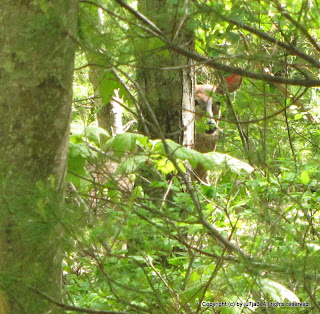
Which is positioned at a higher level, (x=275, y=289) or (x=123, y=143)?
(x=123, y=143)

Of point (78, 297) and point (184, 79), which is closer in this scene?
point (78, 297)

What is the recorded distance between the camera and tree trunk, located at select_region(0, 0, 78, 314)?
6.92ft

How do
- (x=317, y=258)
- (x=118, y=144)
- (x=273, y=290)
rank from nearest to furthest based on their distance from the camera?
(x=273, y=290)
(x=317, y=258)
(x=118, y=144)

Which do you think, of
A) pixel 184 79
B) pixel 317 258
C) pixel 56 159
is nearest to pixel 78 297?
pixel 56 159

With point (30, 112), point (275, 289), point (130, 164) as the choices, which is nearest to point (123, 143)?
point (130, 164)

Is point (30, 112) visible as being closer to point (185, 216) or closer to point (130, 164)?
point (130, 164)

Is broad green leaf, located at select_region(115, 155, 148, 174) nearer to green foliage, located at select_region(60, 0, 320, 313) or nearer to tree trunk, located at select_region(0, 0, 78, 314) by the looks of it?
green foliage, located at select_region(60, 0, 320, 313)

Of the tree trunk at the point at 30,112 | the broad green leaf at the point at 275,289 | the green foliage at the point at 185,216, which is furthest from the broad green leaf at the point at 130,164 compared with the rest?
the broad green leaf at the point at 275,289

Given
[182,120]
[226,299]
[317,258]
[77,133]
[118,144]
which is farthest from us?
[182,120]

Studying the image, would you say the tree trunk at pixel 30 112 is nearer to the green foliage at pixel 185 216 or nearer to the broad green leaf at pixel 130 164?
the green foliage at pixel 185 216

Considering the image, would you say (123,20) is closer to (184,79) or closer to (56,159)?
(56,159)

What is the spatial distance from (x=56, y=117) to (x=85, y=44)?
32cm

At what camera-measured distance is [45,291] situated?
7.20 feet

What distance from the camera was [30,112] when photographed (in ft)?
7.10
